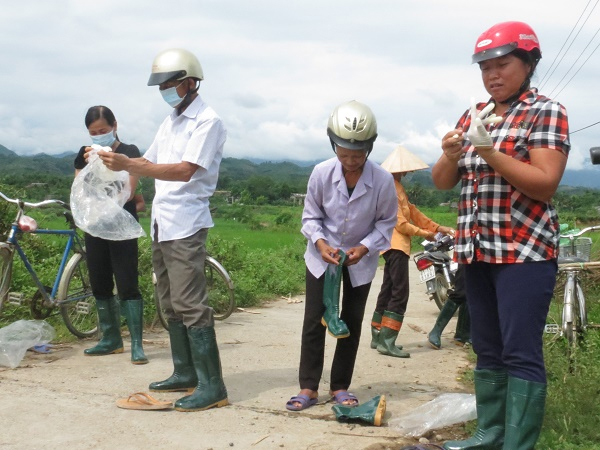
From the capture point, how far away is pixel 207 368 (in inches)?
176

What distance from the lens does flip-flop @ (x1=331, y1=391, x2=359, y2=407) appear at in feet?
14.7

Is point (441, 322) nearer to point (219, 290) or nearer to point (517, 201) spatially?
point (219, 290)

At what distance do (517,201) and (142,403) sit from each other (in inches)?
93.8

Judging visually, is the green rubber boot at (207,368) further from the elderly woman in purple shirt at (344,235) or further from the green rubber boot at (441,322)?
the green rubber boot at (441,322)

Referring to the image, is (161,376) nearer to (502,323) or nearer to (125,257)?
(125,257)

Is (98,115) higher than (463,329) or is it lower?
higher

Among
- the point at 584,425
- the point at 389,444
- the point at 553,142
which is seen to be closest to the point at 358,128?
the point at 553,142

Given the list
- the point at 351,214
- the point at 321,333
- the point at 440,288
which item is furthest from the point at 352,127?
the point at 440,288

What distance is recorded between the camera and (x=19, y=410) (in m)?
4.30

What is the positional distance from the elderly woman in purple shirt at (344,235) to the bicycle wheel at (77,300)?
2487 millimetres

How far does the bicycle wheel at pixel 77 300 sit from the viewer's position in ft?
20.5

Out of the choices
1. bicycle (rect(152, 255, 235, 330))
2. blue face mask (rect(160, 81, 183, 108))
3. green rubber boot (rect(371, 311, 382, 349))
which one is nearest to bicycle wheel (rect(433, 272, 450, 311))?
green rubber boot (rect(371, 311, 382, 349))

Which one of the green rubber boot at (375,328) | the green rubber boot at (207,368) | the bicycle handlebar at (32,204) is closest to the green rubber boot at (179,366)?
the green rubber boot at (207,368)

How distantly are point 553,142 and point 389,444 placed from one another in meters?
1.68
